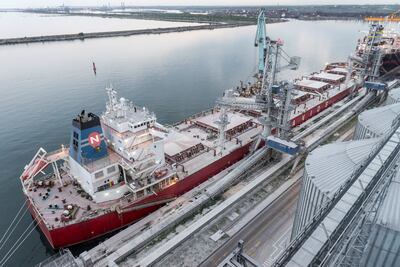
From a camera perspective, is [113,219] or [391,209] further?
[113,219]

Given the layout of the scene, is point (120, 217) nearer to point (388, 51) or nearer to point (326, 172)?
point (326, 172)

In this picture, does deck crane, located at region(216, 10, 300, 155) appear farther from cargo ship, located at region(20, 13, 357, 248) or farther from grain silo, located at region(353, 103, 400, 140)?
grain silo, located at region(353, 103, 400, 140)

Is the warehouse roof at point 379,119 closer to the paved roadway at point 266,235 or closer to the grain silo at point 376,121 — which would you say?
the grain silo at point 376,121

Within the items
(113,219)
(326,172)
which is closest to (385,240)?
(326,172)

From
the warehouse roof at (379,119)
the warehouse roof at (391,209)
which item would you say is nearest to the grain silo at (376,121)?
the warehouse roof at (379,119)

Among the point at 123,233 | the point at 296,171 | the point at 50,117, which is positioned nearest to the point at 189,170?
the point at 123,233
